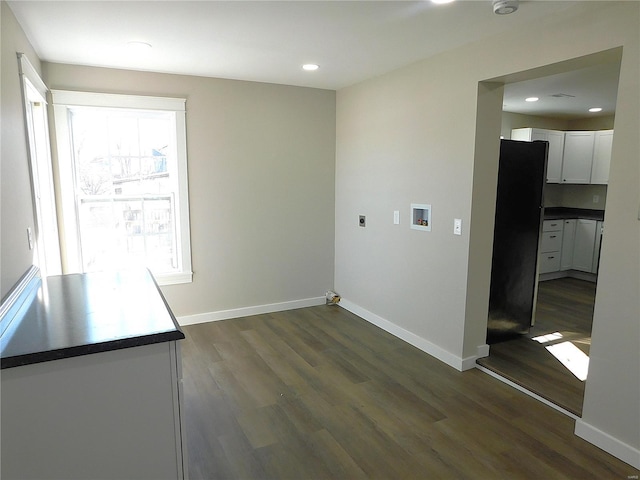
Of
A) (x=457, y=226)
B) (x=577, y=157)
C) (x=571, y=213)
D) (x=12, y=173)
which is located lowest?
(x=571, y=213)

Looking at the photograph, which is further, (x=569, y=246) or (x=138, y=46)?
(x=569, y=246)

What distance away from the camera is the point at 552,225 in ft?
19.7

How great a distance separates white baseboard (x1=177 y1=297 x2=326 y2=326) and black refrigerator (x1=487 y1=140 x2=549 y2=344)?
2045 millimetres

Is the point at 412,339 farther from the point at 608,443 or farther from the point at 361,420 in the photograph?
the point at 608,443

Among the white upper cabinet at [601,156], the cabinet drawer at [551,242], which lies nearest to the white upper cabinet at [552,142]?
the white upper cabinet at [601,156]

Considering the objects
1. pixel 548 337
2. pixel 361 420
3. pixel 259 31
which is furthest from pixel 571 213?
pixel 259 31

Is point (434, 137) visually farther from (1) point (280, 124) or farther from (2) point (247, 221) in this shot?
(2) point (247, 221)

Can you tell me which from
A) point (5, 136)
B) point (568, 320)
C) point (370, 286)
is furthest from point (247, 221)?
point (568, 320)

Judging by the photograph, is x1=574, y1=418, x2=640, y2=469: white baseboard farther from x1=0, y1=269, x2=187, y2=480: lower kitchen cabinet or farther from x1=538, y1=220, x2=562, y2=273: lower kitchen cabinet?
x1=538, y1=220, x2=562, y2=273: lower kitchen cabinet

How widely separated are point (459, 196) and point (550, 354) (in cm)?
160

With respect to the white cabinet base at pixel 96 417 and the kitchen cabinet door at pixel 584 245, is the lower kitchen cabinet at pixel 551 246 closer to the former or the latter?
the kitchen cabinet door at pixel 584 245

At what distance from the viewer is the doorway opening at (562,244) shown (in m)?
2.98

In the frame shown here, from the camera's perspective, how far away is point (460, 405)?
2.76 m

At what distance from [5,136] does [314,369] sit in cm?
253
